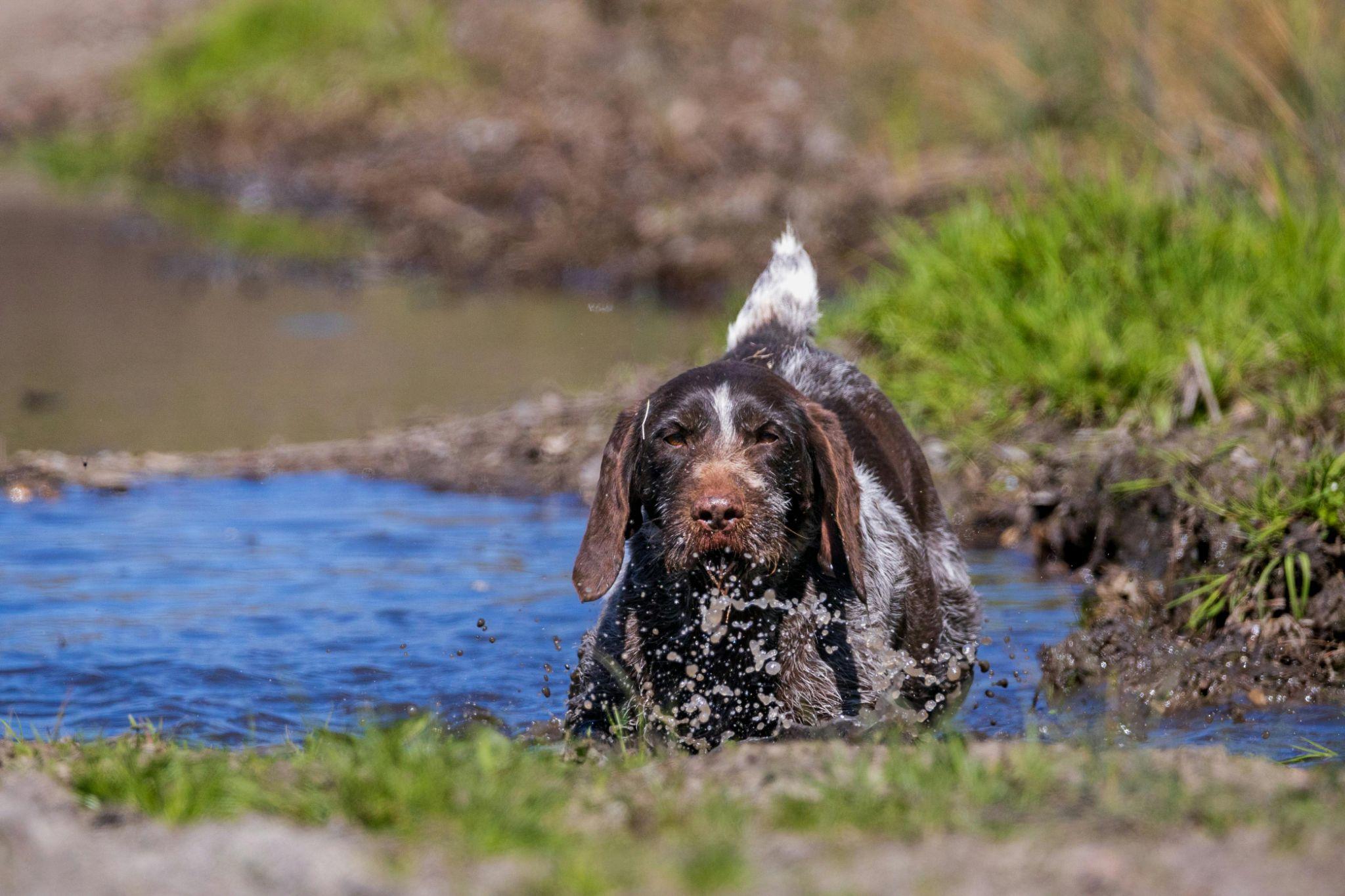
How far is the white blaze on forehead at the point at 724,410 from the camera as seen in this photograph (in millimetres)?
4457

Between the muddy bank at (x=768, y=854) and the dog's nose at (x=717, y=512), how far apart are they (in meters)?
1.12

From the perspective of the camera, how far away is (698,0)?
58.7 ft

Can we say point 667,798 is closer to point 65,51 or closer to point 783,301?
point 783,301

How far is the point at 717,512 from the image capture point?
13.8 ft

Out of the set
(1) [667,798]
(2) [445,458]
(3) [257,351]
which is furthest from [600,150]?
(1) [667,798]

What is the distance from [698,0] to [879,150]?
15.8ft

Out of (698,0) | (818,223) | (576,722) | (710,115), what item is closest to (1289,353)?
(576,722)

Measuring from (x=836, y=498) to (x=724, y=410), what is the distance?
1.32 ft

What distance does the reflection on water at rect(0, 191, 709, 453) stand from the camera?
9.43m

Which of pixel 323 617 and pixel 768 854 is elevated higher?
pixel 768 854

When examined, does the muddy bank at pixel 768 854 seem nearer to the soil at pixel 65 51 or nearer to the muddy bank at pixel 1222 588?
the muddy bank at pixel 1222 588

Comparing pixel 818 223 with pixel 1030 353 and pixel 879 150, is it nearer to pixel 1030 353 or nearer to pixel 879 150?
pixel 879 150

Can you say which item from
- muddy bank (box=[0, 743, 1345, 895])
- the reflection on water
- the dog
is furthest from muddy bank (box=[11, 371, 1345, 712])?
muddy bank (box=[0, 743, 1345, 895])

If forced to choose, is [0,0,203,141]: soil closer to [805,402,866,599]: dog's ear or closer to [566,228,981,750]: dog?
[566,228,981,750]: dog
